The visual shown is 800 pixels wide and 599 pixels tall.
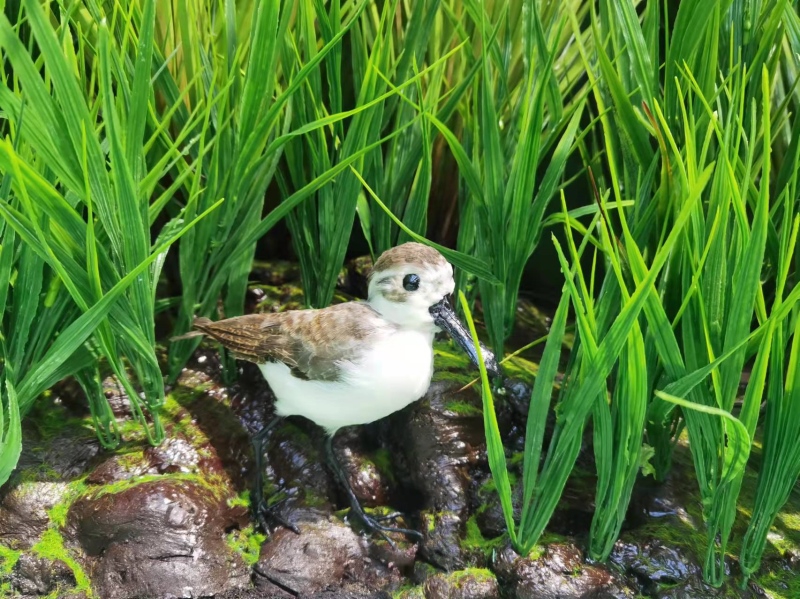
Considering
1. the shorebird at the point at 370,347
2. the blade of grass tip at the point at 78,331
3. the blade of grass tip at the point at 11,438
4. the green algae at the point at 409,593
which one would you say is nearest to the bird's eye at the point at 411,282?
the shorebird at the point at 370,347

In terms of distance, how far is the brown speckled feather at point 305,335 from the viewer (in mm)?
1622

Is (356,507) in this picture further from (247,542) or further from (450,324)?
(450,324)

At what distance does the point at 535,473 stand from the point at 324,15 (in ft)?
3.52

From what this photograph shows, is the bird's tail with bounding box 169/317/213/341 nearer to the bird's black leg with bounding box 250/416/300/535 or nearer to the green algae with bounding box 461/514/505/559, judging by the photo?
the bird's black leg with bounding box 250/416/300/535

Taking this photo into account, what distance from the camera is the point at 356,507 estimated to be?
1780 mm

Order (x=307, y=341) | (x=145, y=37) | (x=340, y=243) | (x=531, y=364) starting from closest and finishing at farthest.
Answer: (x=145, y=37) → (x=307, y=341) → (x=340, y=243) → (x=531, y=364)

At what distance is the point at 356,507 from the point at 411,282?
1.84 ft

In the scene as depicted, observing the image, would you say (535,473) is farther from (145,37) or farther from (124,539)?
(145,37)

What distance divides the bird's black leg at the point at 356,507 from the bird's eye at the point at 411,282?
1.46 feet

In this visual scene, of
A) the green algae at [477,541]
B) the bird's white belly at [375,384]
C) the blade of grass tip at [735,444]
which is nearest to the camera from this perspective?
the blade of grass tip at [735,444]

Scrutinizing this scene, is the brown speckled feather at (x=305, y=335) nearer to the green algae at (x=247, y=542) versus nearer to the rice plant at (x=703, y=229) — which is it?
the green algae at (x=247, y=542)

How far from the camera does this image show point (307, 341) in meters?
1.69

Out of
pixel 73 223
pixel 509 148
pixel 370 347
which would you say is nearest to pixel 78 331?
pixel 73 223

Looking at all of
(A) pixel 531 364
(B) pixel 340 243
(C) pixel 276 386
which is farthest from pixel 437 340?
(C) pixel 276 386
